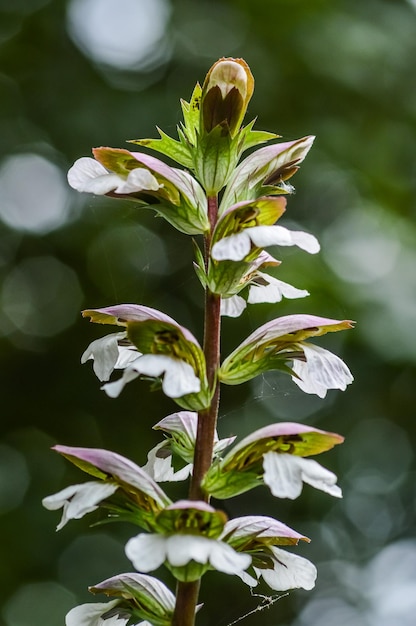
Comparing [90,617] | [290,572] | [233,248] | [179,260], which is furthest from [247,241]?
[179,260]

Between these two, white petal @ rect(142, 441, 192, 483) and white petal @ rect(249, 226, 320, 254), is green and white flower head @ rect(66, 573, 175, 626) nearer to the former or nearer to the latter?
white petal @ rect(142, 441, 192, 483)

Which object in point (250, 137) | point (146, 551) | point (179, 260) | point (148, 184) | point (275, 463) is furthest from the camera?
point (179, 260)

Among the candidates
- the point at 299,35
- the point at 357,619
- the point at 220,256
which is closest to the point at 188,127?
the point at 220,256

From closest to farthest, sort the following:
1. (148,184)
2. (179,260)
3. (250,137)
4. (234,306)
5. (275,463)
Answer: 1. (275,463)
2. (148,184)
3. (250,137)
4. (234,306)
5. (179,260)

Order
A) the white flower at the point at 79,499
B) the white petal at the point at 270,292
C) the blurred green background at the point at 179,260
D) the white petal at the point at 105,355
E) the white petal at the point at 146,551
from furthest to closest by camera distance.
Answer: the blurred green background at the point at 179,260, the white petal at the point at 270,292, the white petal at the point at 105,355, the white flower at the point at 79,499, the white petal at the point at 146,551

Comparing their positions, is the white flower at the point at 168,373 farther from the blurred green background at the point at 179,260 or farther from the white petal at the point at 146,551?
the blurred green background at the point at 179,260

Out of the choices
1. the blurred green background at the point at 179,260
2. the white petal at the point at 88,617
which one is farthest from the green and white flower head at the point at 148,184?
the blurred green background at the point at 179,260

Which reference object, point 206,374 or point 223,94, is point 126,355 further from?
point 223,94
